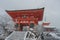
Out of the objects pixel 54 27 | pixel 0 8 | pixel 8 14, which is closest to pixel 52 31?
pixel 54 27

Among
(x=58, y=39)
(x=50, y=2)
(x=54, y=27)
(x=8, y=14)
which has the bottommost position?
(x=58, y=39)

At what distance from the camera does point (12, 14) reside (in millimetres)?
4812

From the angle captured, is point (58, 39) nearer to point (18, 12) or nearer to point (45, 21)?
point (45, 21)

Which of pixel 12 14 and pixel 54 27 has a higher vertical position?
pixel 12 14

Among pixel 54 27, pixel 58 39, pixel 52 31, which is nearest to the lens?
pixel 58 39

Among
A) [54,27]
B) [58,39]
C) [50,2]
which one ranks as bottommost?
[58,39]

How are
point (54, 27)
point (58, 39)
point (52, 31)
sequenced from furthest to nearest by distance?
1. point (52, 31)
2. point (54, 27)
3. point (58, 39)

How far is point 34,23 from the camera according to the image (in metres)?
4.79

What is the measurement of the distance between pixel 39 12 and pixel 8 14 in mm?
1112

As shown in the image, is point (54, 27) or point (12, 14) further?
point (12, 14)

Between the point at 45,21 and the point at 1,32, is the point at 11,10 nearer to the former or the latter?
the point at 1,32

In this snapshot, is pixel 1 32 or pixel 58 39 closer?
pixel 58 39

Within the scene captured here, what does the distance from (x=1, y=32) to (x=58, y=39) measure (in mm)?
2021

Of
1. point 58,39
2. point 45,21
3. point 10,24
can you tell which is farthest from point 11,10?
point 58,39
